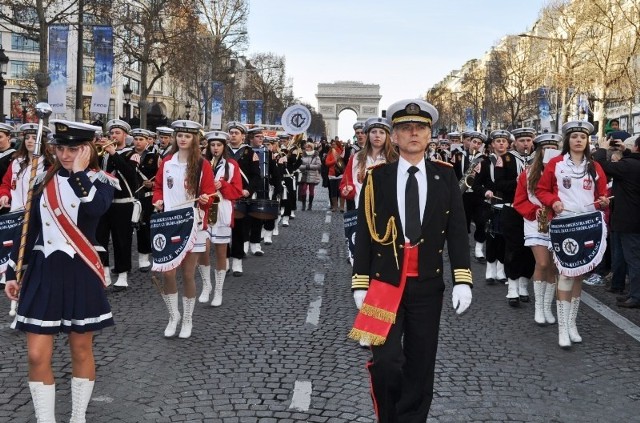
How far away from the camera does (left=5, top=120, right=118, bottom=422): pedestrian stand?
164 inches

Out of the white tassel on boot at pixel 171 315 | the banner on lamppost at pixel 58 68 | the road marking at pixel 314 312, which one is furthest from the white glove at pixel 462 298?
the banner on lamppost at pixel 58 68

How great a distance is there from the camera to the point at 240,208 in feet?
33.6

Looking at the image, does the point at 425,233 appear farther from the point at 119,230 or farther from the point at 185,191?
the point at 119,230

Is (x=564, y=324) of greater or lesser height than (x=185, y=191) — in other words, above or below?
below

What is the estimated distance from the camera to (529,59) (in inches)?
2314

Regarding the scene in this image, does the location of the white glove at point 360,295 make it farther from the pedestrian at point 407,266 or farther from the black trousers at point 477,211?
the black trousers at point 477,211

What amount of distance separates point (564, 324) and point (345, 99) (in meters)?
132

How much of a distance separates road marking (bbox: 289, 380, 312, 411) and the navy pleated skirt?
54.6 inches

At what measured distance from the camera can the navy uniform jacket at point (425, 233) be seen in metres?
3.92

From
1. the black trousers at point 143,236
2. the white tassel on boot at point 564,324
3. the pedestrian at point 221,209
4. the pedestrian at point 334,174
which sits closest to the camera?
the white tassel on boot at point 564,324

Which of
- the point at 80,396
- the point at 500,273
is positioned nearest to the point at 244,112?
the point at 500,273

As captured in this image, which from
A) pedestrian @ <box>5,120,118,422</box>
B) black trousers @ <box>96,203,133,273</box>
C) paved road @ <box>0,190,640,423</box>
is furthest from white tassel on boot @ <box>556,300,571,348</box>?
black trousers @ <box>96,203,133,273</box>

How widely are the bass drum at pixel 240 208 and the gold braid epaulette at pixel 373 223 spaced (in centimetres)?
607

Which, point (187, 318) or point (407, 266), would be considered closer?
point (407, 266)
